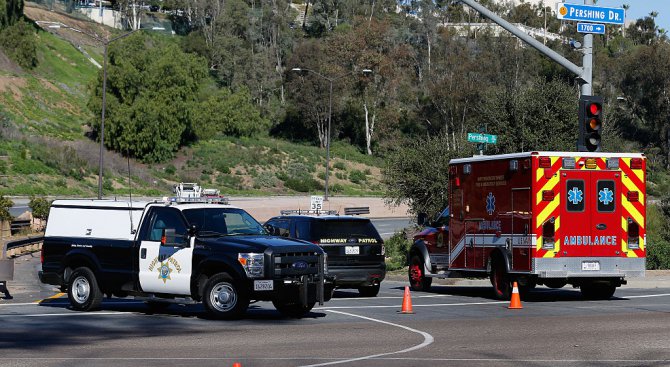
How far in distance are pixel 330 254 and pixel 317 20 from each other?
11653 centimetres

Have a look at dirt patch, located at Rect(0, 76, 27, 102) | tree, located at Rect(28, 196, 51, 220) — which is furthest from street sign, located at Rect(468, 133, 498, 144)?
dirt patch, located at Rect(0, 76, 27, 102)

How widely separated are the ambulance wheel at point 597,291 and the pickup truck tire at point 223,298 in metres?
8.92

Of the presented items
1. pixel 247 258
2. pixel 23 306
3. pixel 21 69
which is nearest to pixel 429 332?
pixel 247 258

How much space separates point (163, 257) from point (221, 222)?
1.17 meters

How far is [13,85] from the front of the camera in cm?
8975

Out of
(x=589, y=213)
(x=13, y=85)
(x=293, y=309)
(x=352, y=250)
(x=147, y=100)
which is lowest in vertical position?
(x=293, y=309)

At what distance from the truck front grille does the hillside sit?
51963mm

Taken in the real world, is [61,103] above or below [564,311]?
above

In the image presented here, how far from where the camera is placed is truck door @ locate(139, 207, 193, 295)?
18422mm

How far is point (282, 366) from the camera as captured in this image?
12602 millimetres

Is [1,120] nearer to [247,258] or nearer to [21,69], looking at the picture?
[21,69]

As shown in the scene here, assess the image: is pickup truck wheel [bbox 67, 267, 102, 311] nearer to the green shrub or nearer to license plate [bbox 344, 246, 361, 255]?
license plate [bbox 344, 246, 361, 255]

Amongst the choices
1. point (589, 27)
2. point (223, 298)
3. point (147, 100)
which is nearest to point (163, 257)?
point (223, 298)

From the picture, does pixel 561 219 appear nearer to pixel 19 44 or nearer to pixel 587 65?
pixel 587 65
